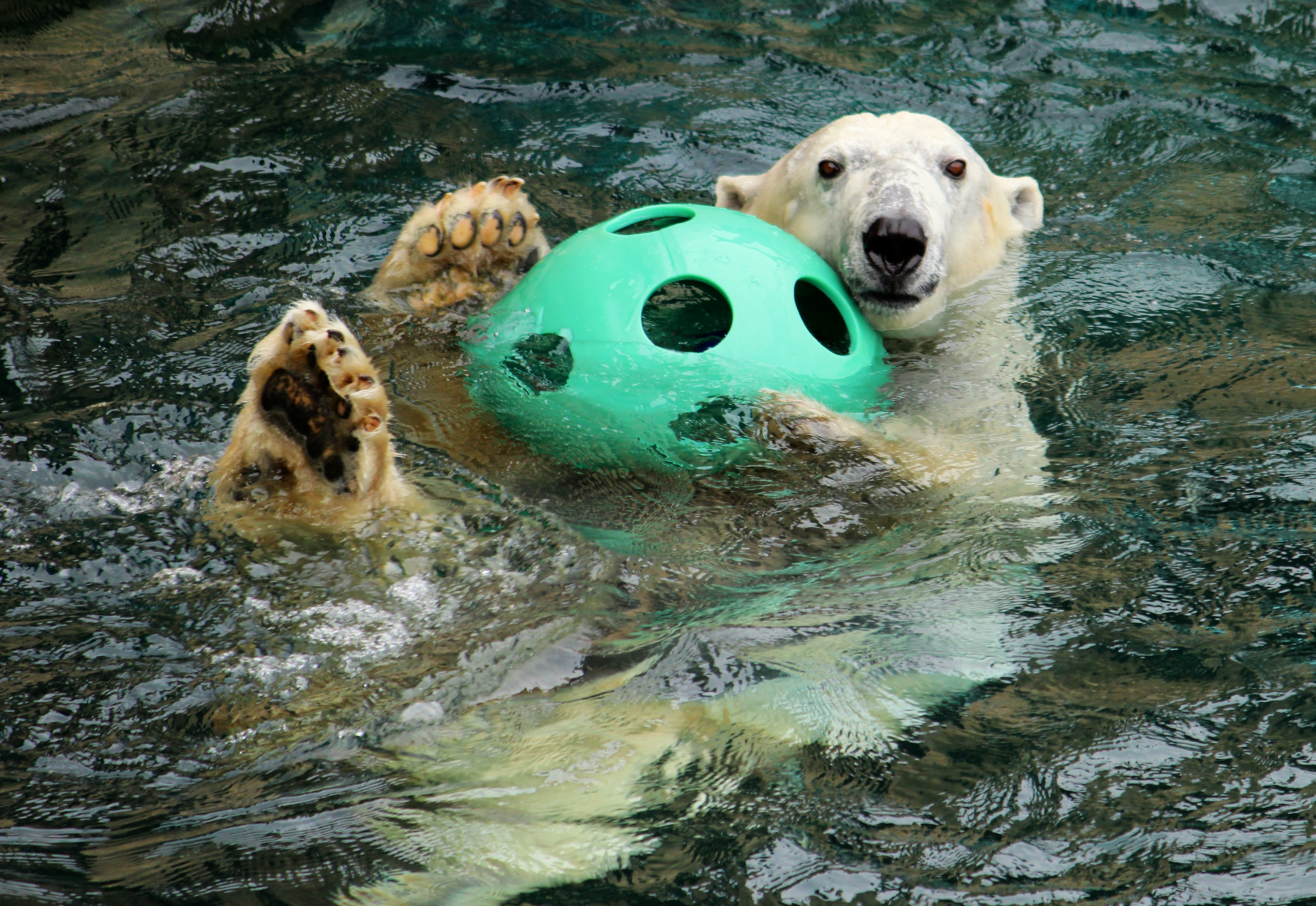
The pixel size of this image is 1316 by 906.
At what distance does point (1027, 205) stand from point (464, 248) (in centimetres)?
244

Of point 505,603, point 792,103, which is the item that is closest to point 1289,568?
point 505,603

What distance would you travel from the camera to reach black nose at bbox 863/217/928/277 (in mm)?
3547

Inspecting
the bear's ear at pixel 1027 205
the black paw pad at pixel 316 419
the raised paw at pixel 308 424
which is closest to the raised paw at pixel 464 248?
the raised paw at pixel 308 424

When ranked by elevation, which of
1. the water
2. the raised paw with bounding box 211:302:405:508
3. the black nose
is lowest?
the water

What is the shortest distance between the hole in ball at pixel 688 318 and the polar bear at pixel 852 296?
392mm

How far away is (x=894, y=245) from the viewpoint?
357 cm

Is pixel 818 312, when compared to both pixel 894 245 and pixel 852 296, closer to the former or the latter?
pixel 852 296

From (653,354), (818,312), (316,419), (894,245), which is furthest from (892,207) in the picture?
(316,419)

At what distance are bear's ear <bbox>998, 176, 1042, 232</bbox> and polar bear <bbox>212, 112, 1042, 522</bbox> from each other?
6.1 inches

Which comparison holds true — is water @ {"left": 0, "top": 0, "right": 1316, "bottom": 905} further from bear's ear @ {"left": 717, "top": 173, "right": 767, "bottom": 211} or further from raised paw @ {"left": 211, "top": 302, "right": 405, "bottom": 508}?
bear's ear @ {"left": 717, "top": 173, "right": 767, "bottom": 211}

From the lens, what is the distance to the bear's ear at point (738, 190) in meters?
4.61

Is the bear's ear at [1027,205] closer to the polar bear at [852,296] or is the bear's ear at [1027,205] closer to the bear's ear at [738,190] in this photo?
the polar bear at [852,296]


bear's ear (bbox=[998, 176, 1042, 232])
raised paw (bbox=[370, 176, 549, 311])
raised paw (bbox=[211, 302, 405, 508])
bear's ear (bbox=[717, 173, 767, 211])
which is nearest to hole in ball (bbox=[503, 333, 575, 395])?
raised paw (bbox=[211, 302, 405, 508])

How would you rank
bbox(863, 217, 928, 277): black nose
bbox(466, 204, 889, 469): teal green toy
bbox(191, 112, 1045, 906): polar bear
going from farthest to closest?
bbox(863, 217, 928, 277): black nose, bbox(466, 204, 889, 469): teal green toy, bbox(191, 112, 1045, 906): polar bear
